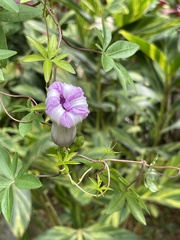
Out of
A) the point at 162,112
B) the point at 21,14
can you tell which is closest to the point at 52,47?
the point at 21,14

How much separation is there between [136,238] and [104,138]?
35 centimetres

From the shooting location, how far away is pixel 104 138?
1.46 meters

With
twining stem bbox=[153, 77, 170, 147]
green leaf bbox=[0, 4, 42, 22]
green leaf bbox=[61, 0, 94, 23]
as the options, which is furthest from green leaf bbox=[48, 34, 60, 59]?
twining stem bbox=[153, 77, 170, 147]

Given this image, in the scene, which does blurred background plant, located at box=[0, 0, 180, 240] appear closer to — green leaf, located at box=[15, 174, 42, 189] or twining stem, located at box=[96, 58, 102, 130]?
twining stem, located at box=[96, 58, 102, 130]

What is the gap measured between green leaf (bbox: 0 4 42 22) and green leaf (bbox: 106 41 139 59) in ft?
0.40

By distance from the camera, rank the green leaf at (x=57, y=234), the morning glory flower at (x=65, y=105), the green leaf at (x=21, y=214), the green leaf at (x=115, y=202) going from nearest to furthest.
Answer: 1. the morning glory flower at (x=65, y=105)
2. the green leaf at (x=115, y=202)
3. the green leaf at (x=21, y=214)
4. the green leaf at (x=57, y=234)

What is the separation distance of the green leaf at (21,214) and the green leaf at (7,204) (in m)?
0.48

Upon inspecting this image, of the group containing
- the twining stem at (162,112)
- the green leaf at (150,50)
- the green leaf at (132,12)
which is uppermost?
the green leaf at (132,12)

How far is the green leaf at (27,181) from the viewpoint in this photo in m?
0.62

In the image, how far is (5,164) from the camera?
0.66 metres

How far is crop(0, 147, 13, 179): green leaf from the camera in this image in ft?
2.14

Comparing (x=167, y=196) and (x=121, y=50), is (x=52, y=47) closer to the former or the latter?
(x=121, y=50)

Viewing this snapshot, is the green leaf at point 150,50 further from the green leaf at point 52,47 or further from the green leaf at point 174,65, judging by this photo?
the green leaf at point 52,47

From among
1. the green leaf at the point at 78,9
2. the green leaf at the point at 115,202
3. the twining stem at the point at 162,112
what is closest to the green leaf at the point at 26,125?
the green leaf at the point at 115,202
